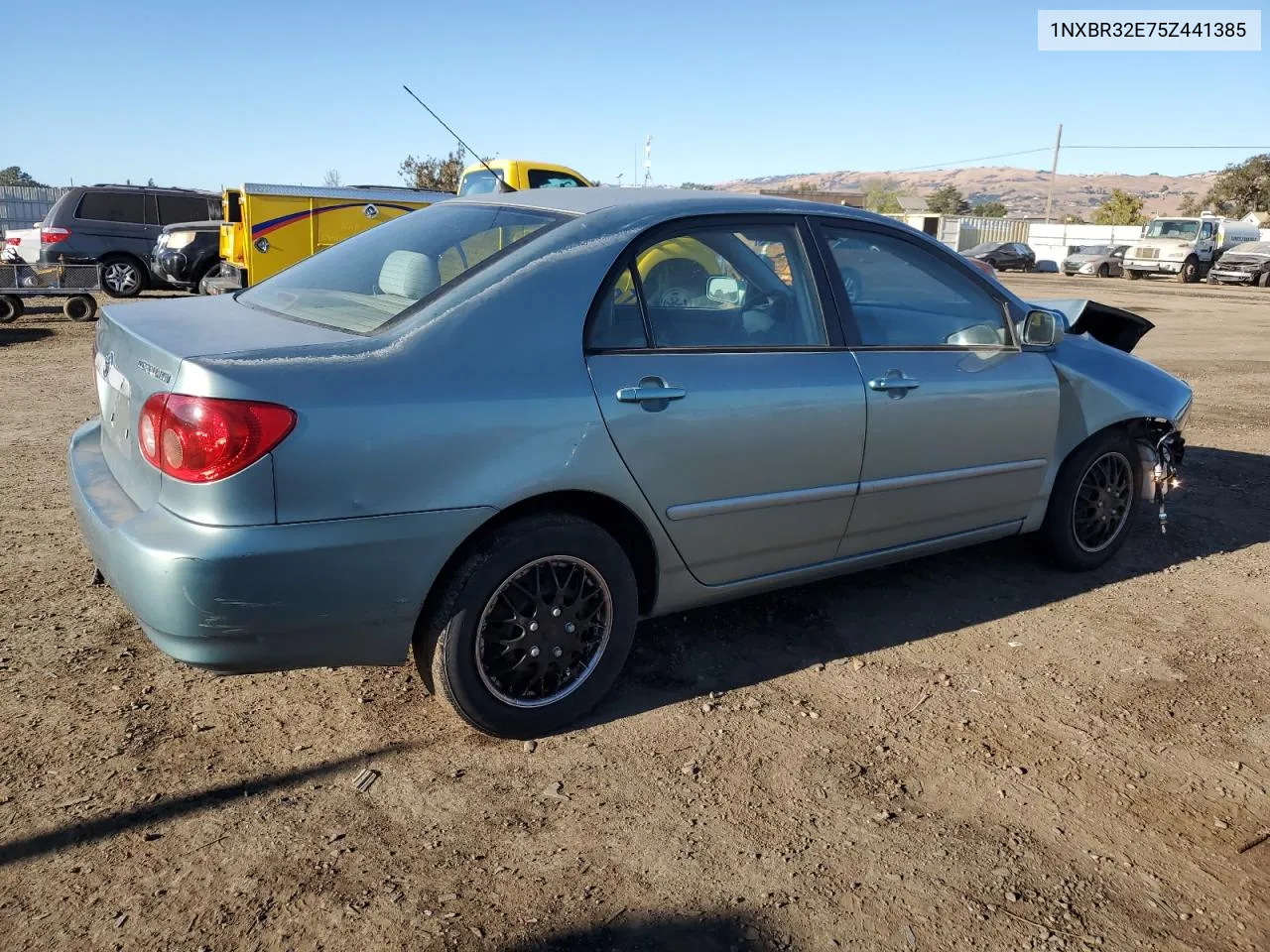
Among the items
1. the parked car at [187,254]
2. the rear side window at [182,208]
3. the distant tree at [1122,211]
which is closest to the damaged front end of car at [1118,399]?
the parked car at [187,254]

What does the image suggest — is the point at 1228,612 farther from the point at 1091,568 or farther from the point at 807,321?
the point at 807,321

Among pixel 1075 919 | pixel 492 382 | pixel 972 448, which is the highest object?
pixel 492 382

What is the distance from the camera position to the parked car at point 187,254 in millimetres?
15430

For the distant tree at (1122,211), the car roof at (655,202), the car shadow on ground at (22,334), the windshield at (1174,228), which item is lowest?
the car shadow on ground at (22,334)

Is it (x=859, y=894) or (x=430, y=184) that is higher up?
(x=430, y=184)

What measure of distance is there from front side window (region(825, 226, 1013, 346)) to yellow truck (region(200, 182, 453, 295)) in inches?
398

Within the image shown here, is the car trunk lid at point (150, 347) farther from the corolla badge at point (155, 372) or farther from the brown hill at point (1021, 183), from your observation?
the brown hill at point (1021, 183)

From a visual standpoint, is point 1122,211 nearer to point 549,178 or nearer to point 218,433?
point 549,178

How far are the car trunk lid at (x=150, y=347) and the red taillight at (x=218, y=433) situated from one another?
12 cm

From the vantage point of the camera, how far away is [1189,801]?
9.70 ft

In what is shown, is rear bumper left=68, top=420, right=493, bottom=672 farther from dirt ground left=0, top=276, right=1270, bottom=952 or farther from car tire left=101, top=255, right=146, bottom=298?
car tire left=101, top=255, right=146, bottom=298

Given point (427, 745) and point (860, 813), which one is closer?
point (860, 813)

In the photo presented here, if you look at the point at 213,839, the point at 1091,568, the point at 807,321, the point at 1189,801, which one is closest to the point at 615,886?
the point at 213,839

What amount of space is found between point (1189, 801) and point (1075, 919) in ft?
2.57
